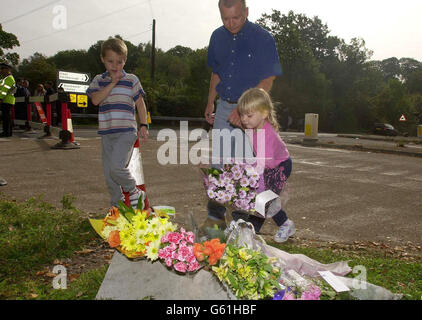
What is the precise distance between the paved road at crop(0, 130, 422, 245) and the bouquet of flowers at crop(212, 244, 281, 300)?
2.03 meters

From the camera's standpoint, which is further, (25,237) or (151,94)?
(151,94)

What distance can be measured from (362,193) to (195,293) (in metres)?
5.24

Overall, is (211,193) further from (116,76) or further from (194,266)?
(116,76)

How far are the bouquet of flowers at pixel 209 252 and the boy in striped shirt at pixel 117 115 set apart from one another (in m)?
1.60

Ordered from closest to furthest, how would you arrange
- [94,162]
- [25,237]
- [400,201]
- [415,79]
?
[25,237] → [400,201] → [94,162] → [415,79]

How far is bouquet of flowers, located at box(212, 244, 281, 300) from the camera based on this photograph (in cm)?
221

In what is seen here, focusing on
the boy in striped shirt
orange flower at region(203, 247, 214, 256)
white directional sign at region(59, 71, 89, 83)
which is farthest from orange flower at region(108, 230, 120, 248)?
white directional sign at region(59, 71, 89, 83)

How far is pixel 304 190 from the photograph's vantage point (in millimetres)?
6875

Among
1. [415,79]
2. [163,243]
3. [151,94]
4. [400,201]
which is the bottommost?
[400,201]

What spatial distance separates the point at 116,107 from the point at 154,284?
2.08 metres

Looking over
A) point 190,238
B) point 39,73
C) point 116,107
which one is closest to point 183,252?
point 190,238

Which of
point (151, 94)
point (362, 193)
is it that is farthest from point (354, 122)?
point (362, 193)

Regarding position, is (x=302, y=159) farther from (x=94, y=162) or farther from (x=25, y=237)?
(x=25, y=237)

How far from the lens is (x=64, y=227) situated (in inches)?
154
